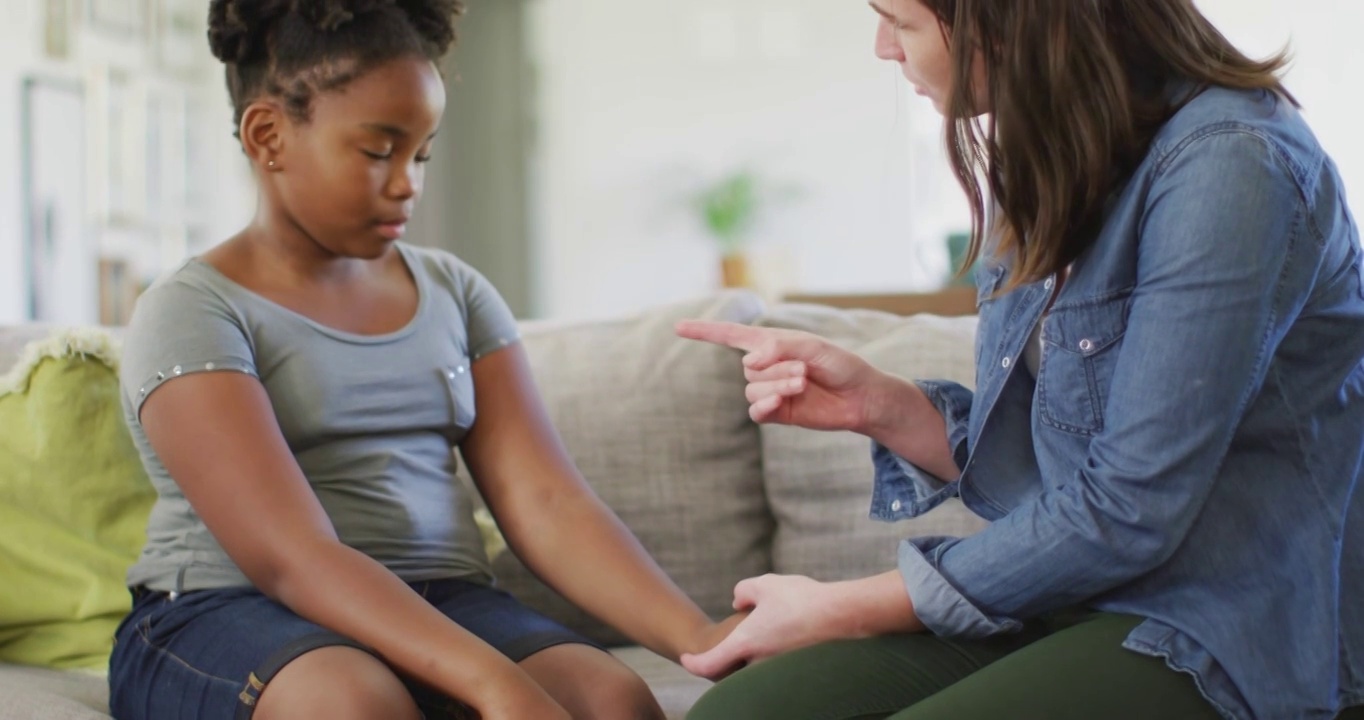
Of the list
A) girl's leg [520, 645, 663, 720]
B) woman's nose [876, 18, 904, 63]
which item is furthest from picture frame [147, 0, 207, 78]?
woman's nose [876, 18, 904, 63]

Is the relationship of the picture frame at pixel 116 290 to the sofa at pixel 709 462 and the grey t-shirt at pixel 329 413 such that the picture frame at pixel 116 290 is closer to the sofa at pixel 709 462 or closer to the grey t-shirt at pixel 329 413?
the sofa at pixel 709 462

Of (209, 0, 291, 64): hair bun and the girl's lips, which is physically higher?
(209, 0, 291, 64): hair bun

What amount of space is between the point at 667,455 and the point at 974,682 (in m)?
0.85

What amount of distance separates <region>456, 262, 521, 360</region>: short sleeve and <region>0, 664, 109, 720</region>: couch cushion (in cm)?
52

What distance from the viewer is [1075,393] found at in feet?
3.41

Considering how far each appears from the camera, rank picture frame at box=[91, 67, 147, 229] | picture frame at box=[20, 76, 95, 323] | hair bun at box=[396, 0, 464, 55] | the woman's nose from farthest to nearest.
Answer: picture frame at box=[91, 67, 147, 229]
picture frame at box=[20, 76, 95, 323]
hair bun at box=[396, 0, 464, 55]
the woman's nose

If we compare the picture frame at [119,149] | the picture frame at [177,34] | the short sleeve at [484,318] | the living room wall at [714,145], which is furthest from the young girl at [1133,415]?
the living room wall at [714,145]

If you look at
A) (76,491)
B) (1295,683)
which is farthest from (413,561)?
(1295,683)

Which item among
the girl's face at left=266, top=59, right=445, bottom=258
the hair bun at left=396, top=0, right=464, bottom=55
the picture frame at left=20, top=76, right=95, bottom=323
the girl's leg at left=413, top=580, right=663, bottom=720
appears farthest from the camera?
the picture frame at left=20, top=76, right=95, bottom=323

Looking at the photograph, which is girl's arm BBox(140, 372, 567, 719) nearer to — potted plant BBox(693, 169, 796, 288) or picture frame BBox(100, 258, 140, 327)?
picture frame BBox(100, 258, 140, 327)

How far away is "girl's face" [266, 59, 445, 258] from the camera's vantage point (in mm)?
1386

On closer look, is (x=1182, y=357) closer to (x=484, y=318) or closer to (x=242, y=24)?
(x=484, y=318)

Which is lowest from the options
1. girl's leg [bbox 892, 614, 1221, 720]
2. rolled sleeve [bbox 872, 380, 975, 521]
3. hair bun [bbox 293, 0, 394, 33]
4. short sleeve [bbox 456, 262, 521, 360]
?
girl's leg [bbox 892, 614, 1221, 720]

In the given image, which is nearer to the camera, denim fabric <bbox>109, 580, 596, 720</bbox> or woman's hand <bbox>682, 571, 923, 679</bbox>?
woman's hand <bbox>682, 571, 923, 679</bbox>
